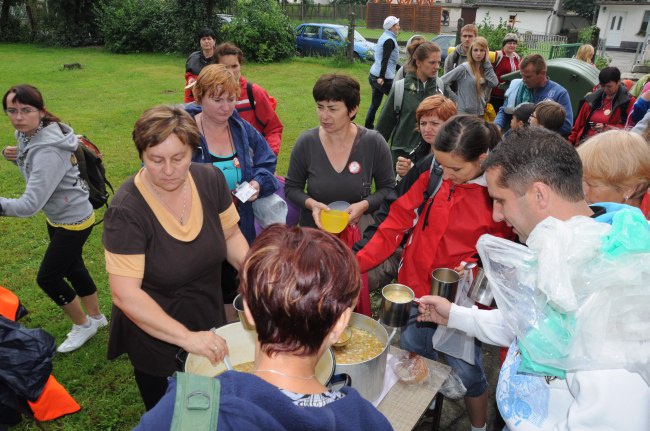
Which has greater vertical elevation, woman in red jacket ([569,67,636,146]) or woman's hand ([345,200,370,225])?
woman in red jacket ([569,67,636,146])

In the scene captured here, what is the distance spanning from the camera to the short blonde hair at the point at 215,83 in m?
3.13

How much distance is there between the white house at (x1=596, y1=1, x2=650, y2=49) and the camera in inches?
1486

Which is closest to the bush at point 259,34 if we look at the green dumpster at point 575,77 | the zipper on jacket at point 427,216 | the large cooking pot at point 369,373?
the green dumpster at point 575,77

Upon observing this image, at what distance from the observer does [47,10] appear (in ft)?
77.2

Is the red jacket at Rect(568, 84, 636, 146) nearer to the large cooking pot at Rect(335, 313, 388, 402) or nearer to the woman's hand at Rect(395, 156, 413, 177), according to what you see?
the woman's hand at Rect(395, 156, 413, 177)

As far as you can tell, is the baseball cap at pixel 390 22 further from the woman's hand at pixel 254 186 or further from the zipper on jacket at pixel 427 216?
the zipper on jacket at pixel 427 216

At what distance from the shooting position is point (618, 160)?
2.07m

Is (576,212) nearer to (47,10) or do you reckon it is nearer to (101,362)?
(101,362)

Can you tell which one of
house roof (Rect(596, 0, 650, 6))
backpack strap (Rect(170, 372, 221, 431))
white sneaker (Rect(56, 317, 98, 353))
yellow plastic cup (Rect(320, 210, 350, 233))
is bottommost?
white sneaker (Rect(56, 317, 98, 353))

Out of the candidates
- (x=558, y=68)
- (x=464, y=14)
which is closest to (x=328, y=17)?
(x=464, y=14)

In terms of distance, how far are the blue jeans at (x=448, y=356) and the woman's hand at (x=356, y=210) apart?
81 cm

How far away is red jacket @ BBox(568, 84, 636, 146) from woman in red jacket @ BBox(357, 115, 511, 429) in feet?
14.6

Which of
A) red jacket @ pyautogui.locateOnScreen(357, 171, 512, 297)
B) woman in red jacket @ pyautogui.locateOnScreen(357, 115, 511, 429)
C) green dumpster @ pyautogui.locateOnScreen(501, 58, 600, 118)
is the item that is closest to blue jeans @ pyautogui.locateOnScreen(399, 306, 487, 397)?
woman in red jacket @ pyautogui.locateOnScreen(357, 115, 511, 429)

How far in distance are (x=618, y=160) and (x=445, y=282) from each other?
0.96 meters
